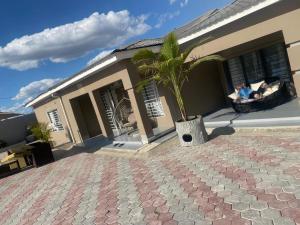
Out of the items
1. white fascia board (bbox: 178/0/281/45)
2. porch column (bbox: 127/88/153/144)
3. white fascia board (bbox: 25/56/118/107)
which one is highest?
white fascia board (bbox: 25/56/118/107)

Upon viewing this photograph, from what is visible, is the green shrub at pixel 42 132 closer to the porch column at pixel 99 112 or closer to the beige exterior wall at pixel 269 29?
the porch column at pixel 99 112

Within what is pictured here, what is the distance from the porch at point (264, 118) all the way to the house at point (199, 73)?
93cm

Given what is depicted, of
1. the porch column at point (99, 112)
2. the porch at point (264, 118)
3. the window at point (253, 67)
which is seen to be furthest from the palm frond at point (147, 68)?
the window at point (253, 67)

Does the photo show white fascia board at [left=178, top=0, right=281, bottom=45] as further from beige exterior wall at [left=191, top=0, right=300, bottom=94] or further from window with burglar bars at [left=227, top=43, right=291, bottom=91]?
window with burglar bars at [left=227, top=43, right=291, bottom=91]

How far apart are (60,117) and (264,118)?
46.6 feet

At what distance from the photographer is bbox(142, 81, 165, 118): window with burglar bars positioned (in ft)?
48.6

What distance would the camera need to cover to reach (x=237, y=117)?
11859 millimetres

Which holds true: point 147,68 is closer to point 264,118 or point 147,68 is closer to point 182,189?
point 264,118

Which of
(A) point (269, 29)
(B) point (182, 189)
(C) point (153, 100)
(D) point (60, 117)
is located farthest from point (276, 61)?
(D) point (60, 117)

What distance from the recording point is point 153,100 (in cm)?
1516

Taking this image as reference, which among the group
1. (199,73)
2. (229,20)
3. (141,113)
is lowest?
(141,113)

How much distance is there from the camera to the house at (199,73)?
912 cm

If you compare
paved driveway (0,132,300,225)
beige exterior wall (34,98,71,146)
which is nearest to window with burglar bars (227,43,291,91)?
paved driveway (0,132,300,225)

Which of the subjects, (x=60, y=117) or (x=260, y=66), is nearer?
(x=260, y=66)
